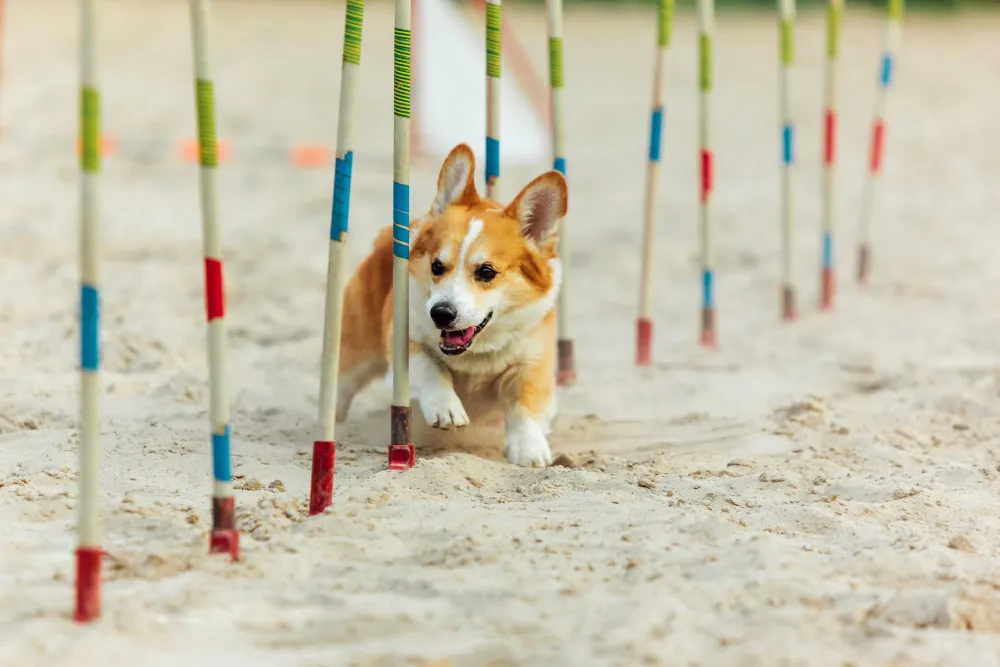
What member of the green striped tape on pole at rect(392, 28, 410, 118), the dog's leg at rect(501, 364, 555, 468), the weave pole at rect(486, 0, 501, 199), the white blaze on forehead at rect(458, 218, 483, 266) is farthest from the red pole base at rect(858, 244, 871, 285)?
the green striped tape on pole at rect(392, 28, 410, 118)

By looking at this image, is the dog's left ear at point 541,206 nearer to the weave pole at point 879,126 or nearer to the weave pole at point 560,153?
the weave pole at point 560,153

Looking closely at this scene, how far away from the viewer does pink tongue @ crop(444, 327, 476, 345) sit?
393 centimetres

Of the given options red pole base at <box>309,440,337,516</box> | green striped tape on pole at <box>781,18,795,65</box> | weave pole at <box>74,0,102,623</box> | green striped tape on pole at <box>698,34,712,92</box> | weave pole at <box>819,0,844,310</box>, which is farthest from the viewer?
weave pole at <box>819,0,844,310</box>

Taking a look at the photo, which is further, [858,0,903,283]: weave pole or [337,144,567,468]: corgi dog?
[858,0,903,283]: weave pole

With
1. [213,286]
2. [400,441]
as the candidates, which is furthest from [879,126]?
[213,286]

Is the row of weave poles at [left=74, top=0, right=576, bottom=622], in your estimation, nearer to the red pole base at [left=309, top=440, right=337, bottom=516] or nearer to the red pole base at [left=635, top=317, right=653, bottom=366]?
the red pole base at [left=309, top=440, right=337, bottom=516]

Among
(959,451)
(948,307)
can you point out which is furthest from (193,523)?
(948,307)

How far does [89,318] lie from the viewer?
249cm

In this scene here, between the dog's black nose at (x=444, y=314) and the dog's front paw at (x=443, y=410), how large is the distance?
0.30m

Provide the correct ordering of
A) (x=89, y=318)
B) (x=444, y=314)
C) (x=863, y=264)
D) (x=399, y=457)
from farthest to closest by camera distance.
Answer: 1. (x=863, y=264)
2. (x=444, y=314)
3. (x=399, y=457)
4. (x=89, y=318)

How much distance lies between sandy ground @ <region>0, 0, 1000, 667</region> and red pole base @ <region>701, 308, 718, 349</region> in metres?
0.14

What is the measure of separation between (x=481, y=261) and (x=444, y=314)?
0.79 ft

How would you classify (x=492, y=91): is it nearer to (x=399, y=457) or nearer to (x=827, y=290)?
(x=399, y=457)

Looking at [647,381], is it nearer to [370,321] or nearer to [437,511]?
[370,321]
